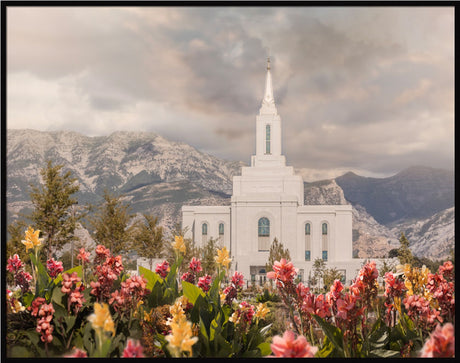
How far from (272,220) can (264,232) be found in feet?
4.28

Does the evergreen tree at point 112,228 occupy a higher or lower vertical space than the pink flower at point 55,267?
higher

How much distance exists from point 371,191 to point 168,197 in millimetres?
44200

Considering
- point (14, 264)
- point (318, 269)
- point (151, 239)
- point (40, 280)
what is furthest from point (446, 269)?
point (318, 269)

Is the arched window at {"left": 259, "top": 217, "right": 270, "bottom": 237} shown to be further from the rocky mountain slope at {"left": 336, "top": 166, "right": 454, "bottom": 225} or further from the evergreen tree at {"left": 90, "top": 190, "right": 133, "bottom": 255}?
the rocky mountain slope at {"left": 336, "top": 166, "right": 454, "bottom": 225}

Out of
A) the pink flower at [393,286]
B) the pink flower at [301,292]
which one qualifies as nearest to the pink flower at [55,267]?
the pink flower at [301,292]

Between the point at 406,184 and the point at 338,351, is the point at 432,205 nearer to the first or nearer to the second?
the point at 406,184

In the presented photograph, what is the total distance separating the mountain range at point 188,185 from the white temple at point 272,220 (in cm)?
2890

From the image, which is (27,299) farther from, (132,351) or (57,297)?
(132,351)

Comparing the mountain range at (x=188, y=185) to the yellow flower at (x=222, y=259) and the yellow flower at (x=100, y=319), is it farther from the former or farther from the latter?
the yellow flower at (x=100, y=319)

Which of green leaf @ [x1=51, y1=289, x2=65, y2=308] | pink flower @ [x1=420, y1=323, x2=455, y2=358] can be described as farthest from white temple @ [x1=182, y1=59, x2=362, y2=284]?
pink flower @ [x1=420, y1=323, x2=455, y2=358]

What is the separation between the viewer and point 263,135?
51.2m

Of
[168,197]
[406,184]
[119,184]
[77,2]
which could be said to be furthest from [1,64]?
[119,184]

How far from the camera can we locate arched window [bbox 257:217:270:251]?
47156 millimetres

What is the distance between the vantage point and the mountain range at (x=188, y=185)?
95.2m
